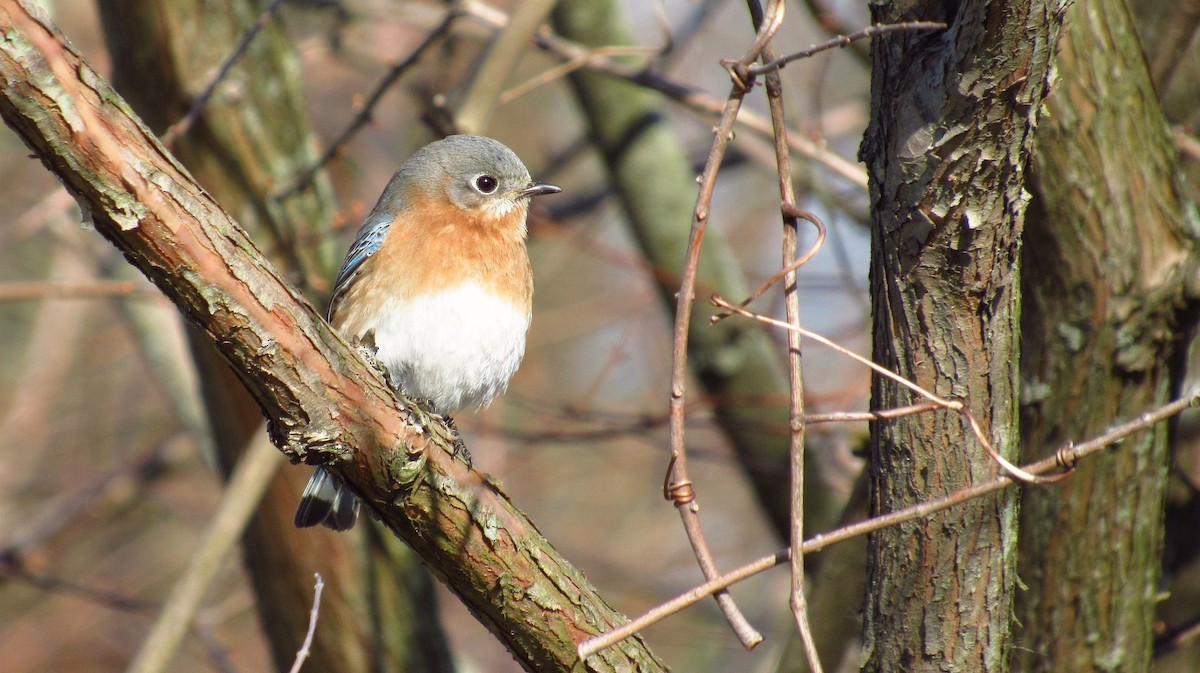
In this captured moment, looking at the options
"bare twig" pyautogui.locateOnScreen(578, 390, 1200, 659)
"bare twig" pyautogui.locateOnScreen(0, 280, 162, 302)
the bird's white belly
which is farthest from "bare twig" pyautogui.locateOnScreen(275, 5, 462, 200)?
"bare twig" pyautogui.locateOnScreen(578, 390, 1200, 659)

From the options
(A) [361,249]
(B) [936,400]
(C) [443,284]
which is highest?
(A) [361,249]

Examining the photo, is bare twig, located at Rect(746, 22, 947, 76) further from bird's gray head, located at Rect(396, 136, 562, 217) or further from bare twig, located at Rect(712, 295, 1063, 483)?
bird's gray head, located at Rect(396, 136, 562, 217)

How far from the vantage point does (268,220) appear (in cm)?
499

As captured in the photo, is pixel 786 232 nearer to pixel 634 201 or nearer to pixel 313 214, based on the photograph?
pixel 313 214

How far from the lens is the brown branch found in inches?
87.3

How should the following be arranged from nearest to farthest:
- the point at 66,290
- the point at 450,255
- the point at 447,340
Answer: the point at 447,340, the point at 450,255, the point at 66,290

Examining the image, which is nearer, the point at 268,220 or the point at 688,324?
the point at 688,324

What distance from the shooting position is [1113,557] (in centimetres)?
350

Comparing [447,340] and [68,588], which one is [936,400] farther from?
[68,588]

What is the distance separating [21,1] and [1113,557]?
3573mm

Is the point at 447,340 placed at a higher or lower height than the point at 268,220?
lower

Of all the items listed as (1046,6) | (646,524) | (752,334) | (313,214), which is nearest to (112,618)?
(646,524)

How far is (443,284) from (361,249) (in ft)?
1.74

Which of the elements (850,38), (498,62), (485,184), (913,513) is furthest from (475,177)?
(913,513)
